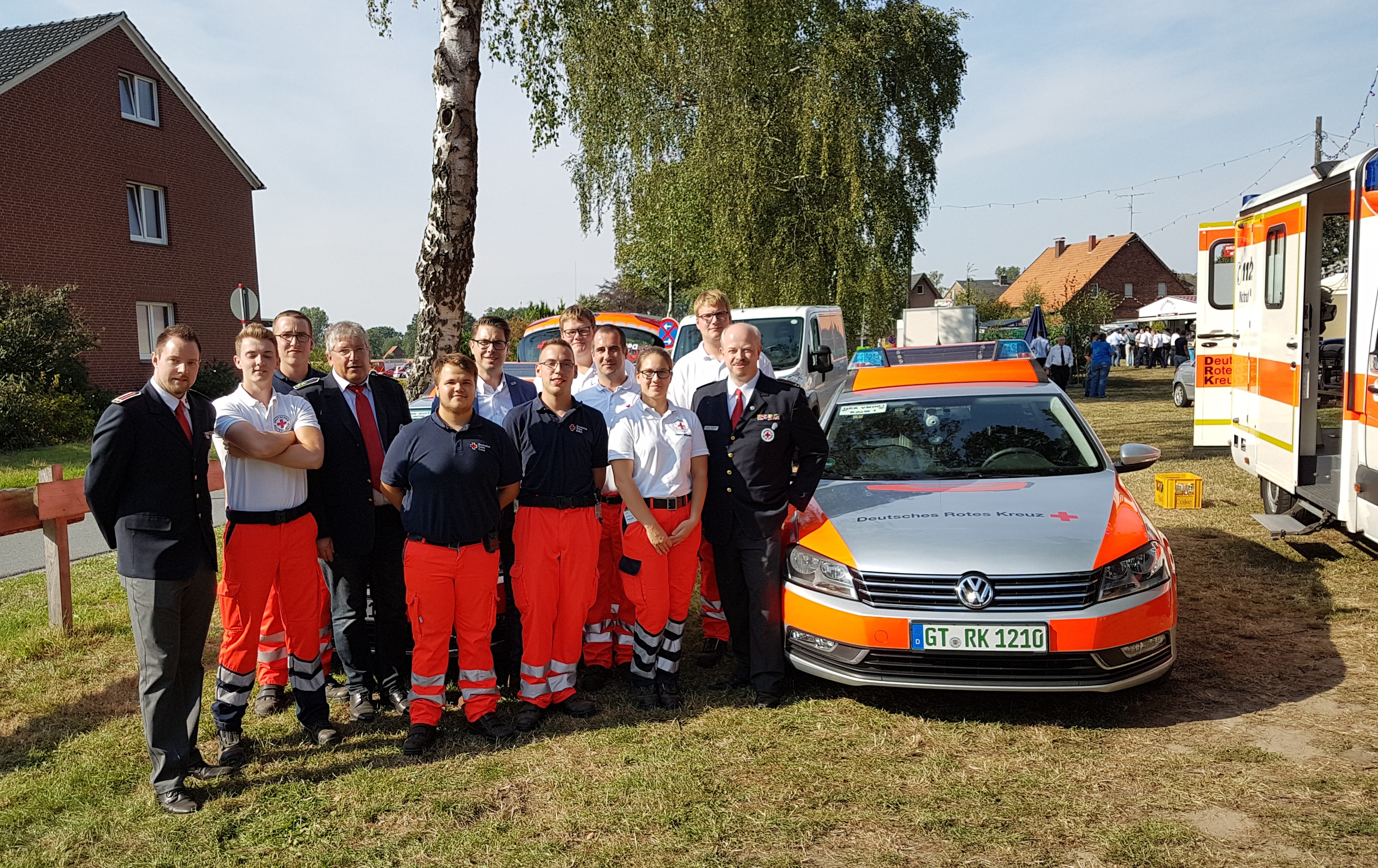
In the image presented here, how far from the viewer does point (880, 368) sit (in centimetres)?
670

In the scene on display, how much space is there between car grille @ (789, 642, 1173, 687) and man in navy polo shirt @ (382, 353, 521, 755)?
177 cm

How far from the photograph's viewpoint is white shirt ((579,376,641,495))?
4920 millimetres

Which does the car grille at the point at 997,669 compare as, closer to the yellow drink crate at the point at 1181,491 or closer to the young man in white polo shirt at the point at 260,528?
the young man in white polo shirt at the point at 260,528

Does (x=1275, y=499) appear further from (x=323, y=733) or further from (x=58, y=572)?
(x=58, y=572)

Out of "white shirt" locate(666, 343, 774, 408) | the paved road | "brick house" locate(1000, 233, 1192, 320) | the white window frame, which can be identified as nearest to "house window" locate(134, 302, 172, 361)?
the white window frame

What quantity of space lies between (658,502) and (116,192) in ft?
81.4

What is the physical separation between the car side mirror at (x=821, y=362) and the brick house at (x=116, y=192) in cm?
1774

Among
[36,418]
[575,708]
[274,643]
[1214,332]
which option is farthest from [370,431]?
[36,418]

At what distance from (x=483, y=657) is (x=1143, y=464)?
12.0 feet

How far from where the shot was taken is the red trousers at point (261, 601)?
4.29m

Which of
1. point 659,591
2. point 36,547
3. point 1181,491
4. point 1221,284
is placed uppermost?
point 1221,284

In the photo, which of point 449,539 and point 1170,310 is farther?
point 1170,310

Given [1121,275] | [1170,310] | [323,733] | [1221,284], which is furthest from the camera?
[1121,275]

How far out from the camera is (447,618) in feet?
14.6
